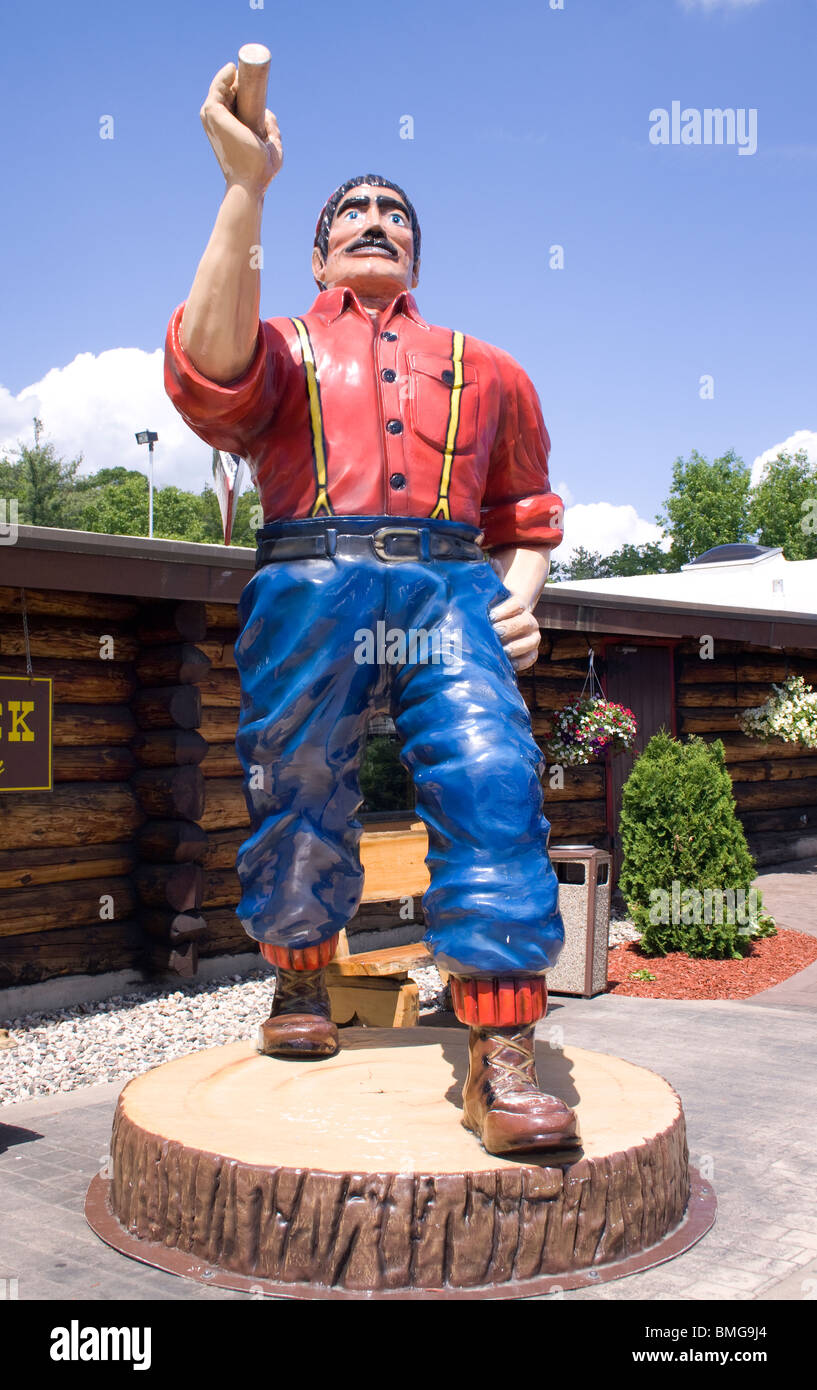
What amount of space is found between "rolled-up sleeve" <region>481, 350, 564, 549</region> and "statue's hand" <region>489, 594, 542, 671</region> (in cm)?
37

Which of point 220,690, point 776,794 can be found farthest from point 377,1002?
point 776,794

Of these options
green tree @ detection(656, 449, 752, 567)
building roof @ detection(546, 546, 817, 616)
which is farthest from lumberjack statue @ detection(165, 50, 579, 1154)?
green tree @ detection(656, 449, 752, 567)

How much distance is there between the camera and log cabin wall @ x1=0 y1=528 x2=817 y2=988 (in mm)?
5562

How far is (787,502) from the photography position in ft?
127

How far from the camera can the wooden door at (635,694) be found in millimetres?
9320

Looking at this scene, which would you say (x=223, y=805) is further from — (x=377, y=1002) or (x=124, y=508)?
(x=124, y=508)

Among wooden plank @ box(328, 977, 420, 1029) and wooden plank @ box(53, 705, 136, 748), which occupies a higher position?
wooden plank @ box(53, 705, 136, 748)

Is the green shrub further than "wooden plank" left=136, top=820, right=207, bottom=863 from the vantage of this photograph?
Yes

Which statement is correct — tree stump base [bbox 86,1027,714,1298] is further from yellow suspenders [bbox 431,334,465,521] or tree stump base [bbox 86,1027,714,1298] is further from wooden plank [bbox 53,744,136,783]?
wooden plank [bbox 53,744,136,783]

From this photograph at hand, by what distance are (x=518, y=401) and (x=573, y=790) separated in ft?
19.6

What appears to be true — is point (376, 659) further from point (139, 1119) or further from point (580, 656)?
point (580, 656)

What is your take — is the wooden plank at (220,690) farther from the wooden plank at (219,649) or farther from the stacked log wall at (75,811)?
the stacked log wall at (75,811)

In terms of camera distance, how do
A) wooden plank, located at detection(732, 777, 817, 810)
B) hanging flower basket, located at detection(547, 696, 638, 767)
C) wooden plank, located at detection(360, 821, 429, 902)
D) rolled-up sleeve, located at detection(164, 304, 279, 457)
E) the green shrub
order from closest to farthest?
rolled-up sleeve, located at detection(164, 304, 279, 457) → wooden plank, located at detection(360, 821, 429, 902) → the green shrub → hanging flower basket, located at detection(547, 696, 638, 767) → wooden plank, located at detection(732, 777, 817, 810)
